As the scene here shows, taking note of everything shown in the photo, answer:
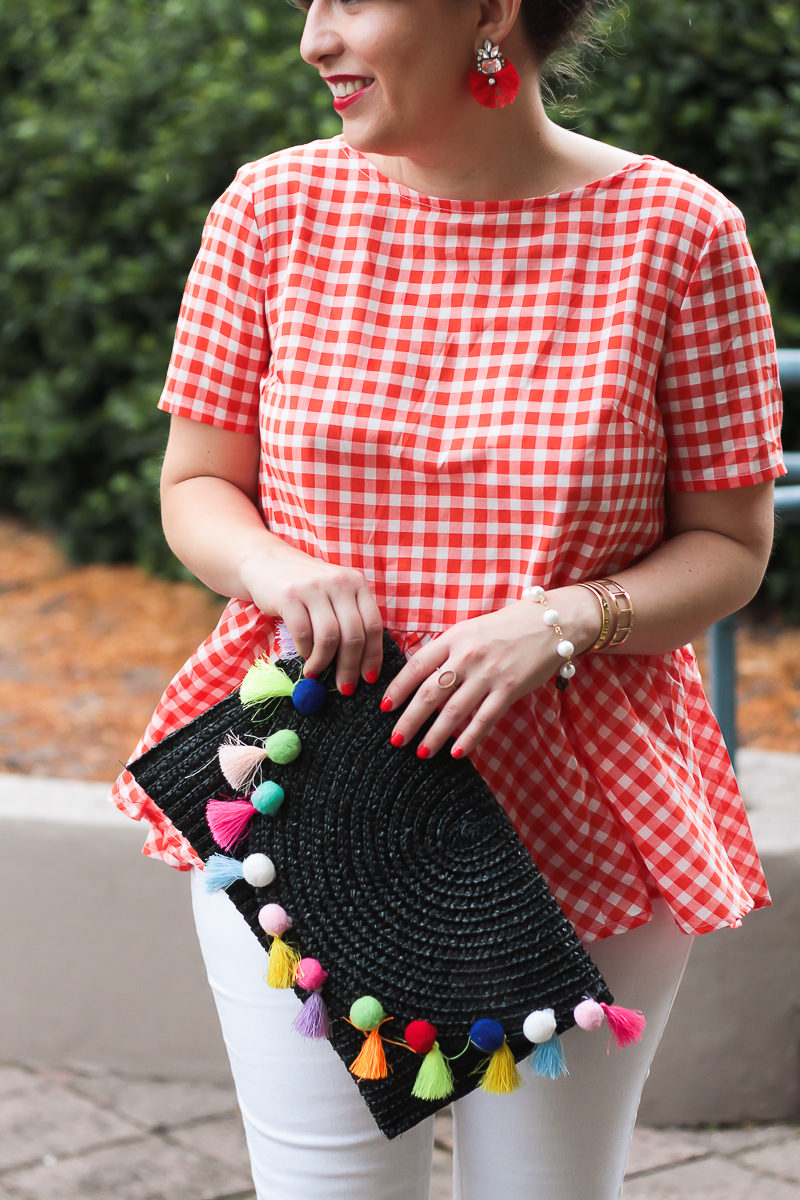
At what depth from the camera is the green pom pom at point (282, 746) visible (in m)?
1.38

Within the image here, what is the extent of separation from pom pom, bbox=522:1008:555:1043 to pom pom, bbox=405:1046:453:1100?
9 cm

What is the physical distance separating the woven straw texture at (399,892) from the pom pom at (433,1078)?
15 mm

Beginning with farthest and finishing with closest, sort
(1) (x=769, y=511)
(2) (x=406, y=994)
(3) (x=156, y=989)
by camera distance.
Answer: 1. (3) (x=156, y=989)
2. (1) (x=769, y=511)
3. (2) (x=406, y=994)

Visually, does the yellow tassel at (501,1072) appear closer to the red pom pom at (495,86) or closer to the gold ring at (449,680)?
the gold ring at (449,680)

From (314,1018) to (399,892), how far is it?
0.49 feet

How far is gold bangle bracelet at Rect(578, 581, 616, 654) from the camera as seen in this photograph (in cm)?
146

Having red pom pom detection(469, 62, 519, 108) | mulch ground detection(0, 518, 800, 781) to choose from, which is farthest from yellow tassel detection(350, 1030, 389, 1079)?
mulch ground detection(0, 518, 800, 781)

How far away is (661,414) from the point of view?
1527 millimetres

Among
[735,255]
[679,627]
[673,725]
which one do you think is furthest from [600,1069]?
[735,255]

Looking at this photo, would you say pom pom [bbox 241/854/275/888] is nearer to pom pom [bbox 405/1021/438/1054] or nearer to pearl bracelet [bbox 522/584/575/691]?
pom pom [bbox 405/1021/438/1054]

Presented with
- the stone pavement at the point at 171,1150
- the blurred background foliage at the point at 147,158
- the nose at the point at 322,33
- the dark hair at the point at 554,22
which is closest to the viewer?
the nose at the point at 322,33

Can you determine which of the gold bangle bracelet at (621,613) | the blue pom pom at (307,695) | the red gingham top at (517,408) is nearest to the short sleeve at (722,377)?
the red gingham top at (517,408)

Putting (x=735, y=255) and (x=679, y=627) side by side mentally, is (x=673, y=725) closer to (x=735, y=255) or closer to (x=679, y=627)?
(x=679, y=627)

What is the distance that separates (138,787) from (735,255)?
884 millimetres
